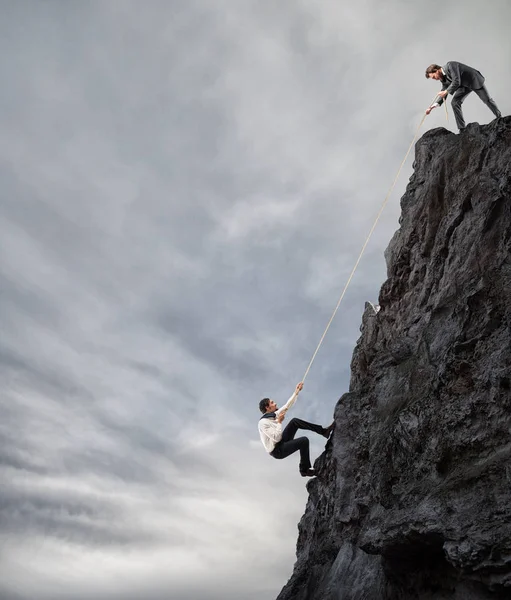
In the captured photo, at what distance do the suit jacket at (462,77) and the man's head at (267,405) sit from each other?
12784 millimetres

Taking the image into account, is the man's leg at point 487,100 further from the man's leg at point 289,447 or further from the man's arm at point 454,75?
the man's leg at point 289,447

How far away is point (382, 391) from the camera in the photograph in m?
14.0

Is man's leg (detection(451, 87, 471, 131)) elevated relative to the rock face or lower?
elevated

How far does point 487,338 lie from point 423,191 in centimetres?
699

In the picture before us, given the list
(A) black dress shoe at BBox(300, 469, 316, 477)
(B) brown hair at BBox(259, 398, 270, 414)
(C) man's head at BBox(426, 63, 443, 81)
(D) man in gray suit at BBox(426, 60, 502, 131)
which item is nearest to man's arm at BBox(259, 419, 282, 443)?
(B) brown hair at BBox(259, 398, 270, 414)

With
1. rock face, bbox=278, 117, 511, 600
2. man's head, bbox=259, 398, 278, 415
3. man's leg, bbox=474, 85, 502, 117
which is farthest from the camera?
man's head, bbox=259, 398, 278, 415

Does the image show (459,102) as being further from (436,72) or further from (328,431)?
(328,431)

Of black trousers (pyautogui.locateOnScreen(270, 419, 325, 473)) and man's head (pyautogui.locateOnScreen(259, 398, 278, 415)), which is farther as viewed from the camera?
man's head (pyautogui.locateOnScreen(259, 398, 278, 415))

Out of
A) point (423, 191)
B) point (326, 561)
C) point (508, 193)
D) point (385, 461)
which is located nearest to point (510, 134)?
point (508, 193)

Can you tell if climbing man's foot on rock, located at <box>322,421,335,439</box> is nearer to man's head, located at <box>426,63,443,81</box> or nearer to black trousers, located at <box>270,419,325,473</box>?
black trousers, located at <box>270,419,325,473</box>

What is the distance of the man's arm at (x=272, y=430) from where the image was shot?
16172 mm

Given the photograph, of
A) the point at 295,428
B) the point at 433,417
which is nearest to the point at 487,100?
the point at 433,417

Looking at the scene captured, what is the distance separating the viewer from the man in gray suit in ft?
53.1

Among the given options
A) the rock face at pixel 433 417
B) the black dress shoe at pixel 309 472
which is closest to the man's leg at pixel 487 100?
the rock face at pixel 433 417
